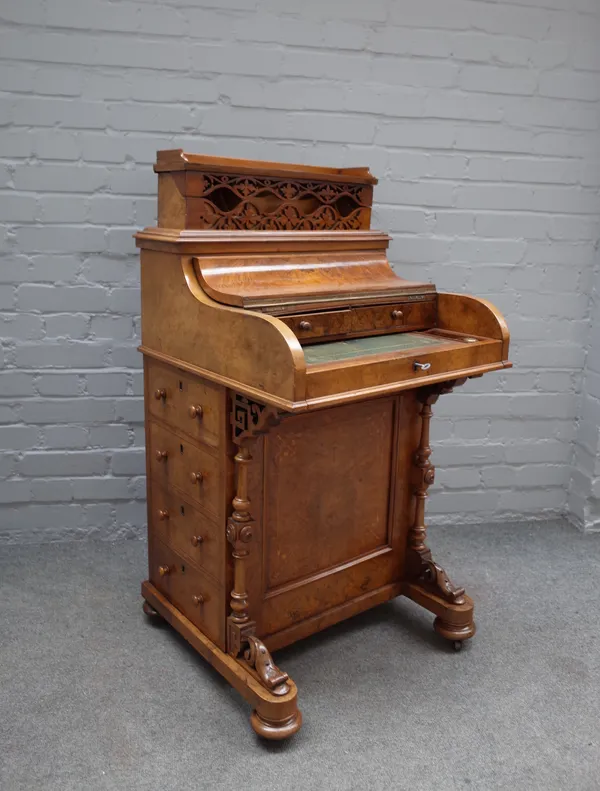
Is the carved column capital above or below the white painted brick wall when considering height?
below

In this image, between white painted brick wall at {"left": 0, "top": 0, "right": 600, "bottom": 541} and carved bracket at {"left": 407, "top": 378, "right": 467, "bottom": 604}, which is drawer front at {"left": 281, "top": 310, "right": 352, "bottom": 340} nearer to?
carved bracket at {"left": 407, "top": 378, "right": 467, "bottom": 604}

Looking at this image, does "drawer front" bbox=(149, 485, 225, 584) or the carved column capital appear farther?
"drawer front" bbox=(149, 485, 225, 584)

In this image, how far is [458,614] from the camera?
231 cm

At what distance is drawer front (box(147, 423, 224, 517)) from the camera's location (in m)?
2.03

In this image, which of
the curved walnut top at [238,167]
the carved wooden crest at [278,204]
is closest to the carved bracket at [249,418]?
the carved wooden crest at [278,204]

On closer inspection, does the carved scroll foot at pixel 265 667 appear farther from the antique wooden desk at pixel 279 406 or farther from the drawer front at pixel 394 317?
the drawer front at pixel 394 317

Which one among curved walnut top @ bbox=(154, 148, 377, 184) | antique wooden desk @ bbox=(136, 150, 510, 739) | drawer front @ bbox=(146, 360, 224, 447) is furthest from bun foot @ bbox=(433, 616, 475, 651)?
curved walnut top @ bbox=(154, 148, 377, 184)

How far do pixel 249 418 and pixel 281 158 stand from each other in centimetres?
124

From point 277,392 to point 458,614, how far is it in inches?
44.0

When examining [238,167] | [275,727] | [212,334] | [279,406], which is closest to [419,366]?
[279,406]

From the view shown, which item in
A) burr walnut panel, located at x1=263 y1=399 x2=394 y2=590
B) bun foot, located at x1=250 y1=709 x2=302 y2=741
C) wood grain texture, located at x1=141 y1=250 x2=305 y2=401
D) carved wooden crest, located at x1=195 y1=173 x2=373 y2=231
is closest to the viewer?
wood grain texture, located at x1=141 y1=250 x2=305 y2=401

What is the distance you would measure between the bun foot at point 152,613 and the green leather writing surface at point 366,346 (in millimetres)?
1103

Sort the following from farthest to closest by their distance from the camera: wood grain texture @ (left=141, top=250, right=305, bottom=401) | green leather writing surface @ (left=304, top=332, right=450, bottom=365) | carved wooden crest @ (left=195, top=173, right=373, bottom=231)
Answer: carved wooden crest @ (left=195, top=173, right=373, bottom=231), green leather writing surface @ (left=304, top=332, right=450, bottom=365), wood grain texture @ (left=141, top=250, right=305, bottom=401)

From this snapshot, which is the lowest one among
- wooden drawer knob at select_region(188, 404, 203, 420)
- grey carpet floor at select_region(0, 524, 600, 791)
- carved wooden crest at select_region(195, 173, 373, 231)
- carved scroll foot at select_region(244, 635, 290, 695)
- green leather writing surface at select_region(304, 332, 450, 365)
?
grey carpet floor at select_region(0, 524, 600, 791)
